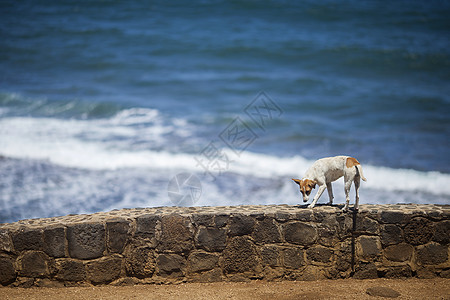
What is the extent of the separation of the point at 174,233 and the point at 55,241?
116cm

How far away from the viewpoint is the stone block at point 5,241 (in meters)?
4.69

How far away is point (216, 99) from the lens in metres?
15.8

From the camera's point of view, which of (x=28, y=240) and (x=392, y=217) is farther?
(x=392, y=217)

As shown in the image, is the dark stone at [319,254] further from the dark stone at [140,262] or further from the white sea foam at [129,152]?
the white sea foam at [129,152]

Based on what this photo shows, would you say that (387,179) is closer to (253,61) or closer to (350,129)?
(350,129)

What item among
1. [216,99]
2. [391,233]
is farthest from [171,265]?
[216,99]

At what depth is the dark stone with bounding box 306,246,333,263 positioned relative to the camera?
4.88 metres

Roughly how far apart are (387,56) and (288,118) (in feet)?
18.6

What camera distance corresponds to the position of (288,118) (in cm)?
1391

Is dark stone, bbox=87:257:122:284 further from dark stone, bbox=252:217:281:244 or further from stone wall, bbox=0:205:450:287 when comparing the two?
dark stone, bbox=252:217:281:244

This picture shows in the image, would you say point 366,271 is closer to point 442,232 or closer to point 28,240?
point 442,232

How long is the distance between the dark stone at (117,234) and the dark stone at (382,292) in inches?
95.7

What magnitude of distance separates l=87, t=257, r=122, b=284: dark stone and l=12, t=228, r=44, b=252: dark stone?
53cm

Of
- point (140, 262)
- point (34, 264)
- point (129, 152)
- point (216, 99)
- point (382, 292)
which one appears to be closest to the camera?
point (382, 292)
